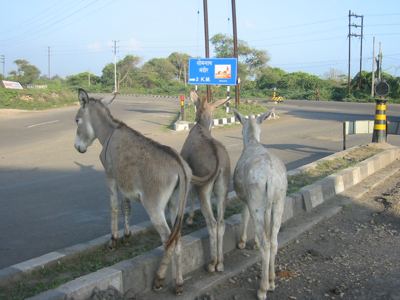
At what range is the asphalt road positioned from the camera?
5510 millimetres

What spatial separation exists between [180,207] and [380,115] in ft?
28.1

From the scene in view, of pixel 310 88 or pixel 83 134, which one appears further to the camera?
pixel 310 88

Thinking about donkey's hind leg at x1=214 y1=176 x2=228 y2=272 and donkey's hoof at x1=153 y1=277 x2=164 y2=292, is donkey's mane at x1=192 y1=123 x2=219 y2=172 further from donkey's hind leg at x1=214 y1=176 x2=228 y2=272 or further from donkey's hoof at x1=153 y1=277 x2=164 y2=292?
donkey's hoof at x1=153 y1=277 x2=164 y2=292

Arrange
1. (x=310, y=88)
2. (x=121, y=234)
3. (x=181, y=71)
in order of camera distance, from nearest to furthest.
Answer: (x=121, y=234)
(x=310, y=88)
(x=181, y=71)

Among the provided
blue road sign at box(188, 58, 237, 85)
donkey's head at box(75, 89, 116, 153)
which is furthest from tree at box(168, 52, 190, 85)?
donkey's head at box(75, 89, 116, 153)

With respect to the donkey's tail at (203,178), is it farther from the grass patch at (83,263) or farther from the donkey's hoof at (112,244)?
→ the donkey's hoof at (112,244)

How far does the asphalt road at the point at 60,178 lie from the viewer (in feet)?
18.1

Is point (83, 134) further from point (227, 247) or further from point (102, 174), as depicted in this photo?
point (102, 174)

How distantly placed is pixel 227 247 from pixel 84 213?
2.34 m

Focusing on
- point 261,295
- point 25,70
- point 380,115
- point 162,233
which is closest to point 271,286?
point 261,295

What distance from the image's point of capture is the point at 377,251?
17.1ft

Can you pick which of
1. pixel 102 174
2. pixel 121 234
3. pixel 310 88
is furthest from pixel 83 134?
pixel 310 88

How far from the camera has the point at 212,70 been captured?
20.9 m

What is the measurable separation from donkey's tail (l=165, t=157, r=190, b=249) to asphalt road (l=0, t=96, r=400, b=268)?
183 cm
